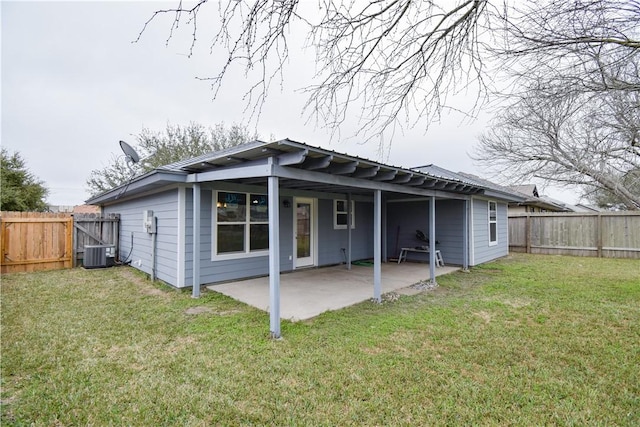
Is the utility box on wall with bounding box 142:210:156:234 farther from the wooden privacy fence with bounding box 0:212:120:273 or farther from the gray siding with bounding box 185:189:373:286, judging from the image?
the wooden privacy fence with bounding box 0:212:120:273

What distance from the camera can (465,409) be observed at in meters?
2.24

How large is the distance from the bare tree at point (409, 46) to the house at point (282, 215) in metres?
0.83

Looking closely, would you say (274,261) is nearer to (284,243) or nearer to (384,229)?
(284,243)

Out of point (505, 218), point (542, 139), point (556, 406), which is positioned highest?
point (542, 139)

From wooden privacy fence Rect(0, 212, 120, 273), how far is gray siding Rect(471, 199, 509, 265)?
10783mm

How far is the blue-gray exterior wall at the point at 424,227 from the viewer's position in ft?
28.1

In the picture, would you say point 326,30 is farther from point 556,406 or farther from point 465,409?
point 556,406

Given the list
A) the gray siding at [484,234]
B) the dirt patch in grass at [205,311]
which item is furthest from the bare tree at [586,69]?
the dirt patch in grass at [205,311]

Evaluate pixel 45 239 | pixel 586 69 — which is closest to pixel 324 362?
pixel 586 69

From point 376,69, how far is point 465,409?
9.50 ft

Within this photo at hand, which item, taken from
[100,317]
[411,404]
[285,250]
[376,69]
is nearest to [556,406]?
[411,404]

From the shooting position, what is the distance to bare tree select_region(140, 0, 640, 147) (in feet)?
→ 7.33

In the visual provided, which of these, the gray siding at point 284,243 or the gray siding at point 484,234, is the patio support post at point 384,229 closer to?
the gray siding at point 284,243

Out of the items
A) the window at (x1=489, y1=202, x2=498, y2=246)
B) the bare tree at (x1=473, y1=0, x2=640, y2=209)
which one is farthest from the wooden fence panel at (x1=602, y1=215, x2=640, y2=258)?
the bare tree at (x1=473, y1=0, x2=640, y2=209)
